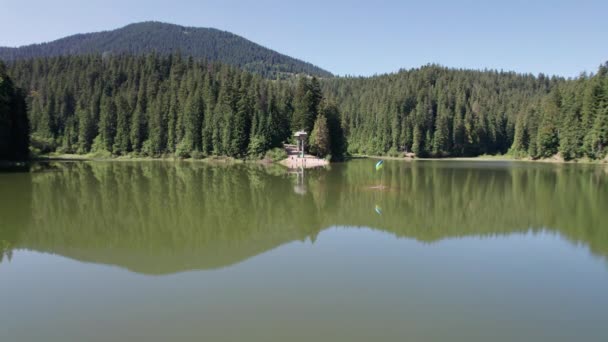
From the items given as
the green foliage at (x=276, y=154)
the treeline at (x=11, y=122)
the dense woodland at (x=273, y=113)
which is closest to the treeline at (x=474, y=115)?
the dense woodland at (x=273, y=113)

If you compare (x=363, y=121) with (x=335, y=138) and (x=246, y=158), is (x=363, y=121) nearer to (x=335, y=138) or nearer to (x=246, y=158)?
(x=335, y=138)

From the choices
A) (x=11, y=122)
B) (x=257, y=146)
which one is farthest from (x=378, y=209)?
(x=11, y=122)

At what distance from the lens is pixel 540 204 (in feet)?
96.2

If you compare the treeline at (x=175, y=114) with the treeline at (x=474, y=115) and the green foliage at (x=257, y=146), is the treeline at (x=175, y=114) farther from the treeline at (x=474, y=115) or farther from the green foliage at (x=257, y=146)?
the treeline at (x=474, y=115)

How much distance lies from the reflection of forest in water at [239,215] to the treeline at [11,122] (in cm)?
1909

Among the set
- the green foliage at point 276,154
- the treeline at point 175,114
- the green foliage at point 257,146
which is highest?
the treeline at point 175,114

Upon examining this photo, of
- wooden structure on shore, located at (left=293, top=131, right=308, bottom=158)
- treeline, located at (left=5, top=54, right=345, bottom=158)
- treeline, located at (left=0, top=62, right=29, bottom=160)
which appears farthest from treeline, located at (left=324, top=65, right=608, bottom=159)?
treeline, located at (left=0, top=62, right=29, bottom=160)

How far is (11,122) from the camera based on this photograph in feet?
189

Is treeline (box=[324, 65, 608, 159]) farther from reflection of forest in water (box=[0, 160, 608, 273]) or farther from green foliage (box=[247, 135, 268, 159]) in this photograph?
reflection of forest in water (box=[0, 160, 608, 273])

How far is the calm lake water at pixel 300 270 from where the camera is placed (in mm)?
10102

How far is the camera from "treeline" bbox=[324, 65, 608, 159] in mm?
78500

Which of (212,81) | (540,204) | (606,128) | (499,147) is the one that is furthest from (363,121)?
(540,204)

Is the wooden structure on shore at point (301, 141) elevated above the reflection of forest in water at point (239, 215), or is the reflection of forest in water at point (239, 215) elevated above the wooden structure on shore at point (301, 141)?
the wooden structure on shore at point (301, 141)

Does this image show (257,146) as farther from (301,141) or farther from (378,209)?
(378,209)
